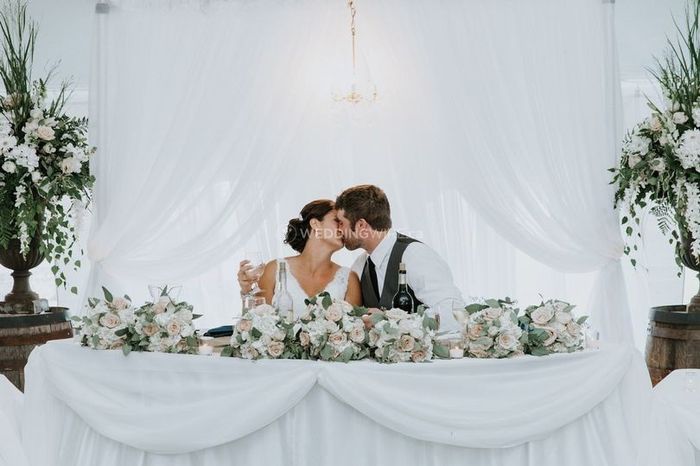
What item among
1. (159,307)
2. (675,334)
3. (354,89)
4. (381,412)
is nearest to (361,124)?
(354,89)

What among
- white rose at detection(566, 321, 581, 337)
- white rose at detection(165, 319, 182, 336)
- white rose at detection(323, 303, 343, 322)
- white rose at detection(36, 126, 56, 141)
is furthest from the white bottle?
white rose at detection(36, 126, 56, 141)

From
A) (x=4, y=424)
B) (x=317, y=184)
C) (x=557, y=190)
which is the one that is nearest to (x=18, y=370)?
(x=4, y=424)

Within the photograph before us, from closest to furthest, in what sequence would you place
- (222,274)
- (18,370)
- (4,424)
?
1. (4,424)
2. (18,370)
3. (222,274)

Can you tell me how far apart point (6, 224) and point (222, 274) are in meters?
1.27

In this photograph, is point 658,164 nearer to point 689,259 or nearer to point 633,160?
point 633,160

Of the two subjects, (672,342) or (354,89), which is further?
(354,89)

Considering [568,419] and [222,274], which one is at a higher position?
[222,274]

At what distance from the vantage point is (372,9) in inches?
176

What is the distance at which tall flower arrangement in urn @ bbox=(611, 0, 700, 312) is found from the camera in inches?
157

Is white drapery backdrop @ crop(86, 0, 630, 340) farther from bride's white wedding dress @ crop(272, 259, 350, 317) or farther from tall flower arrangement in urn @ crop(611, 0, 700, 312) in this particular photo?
bride's white wedding dress @ crop(272, 259, 350, 317)

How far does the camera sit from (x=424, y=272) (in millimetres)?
3416

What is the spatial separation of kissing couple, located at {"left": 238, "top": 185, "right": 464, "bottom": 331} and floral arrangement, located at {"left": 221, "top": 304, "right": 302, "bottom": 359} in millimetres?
707

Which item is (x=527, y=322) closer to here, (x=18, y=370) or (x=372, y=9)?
(x=372, y=9)

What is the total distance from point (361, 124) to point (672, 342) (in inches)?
74.4
